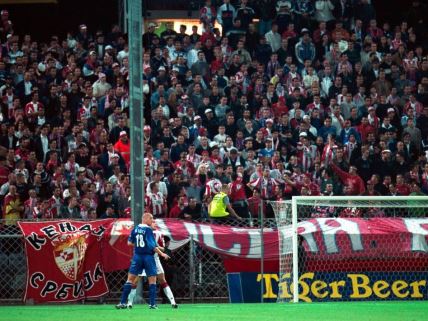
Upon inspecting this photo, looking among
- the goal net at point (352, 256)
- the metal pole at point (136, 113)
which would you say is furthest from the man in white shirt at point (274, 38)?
the metal pole at point (136, 113)

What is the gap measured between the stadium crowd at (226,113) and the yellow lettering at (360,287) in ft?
9.16

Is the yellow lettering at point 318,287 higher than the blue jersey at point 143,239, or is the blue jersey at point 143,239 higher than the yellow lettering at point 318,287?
the blue jersey at point 143,239

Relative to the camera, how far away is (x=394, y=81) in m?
26.8

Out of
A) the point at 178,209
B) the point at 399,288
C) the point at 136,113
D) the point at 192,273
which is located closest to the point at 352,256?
the point at 399,288

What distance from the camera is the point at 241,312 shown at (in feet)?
51.5

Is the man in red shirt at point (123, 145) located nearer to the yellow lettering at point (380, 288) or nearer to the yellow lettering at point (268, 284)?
the yellow lettering at point (268, 284)

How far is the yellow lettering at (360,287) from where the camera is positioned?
19516 millimetres

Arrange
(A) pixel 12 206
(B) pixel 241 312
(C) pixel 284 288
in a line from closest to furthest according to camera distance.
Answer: (B) pixel 241 312 → (C) pixel 284 288 → (A) pixel 12 206

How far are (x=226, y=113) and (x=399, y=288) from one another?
6.99 m

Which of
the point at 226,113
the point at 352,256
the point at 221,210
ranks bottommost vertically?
the point at 352,256

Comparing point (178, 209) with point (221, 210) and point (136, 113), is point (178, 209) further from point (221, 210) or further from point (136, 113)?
point (136, 113)

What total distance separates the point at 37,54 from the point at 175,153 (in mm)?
5442

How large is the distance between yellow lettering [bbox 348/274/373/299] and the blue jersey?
412 cm

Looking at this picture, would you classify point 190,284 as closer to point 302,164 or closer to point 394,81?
point 302,164
